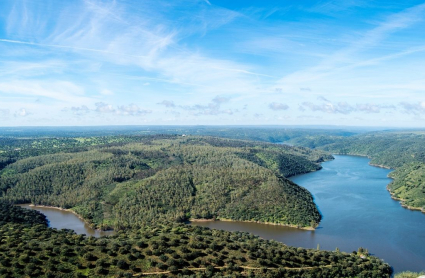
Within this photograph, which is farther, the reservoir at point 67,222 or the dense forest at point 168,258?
the reservoir at point 67,222

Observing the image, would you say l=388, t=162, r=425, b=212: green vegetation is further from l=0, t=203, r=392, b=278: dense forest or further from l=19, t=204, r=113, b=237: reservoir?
l=19, t=204, r=113, b=237: reservoir

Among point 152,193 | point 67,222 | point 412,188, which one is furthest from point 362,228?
point 67,222

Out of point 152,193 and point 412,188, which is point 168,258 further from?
point 412,188

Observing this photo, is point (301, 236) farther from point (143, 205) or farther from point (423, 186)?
point (423, 186)

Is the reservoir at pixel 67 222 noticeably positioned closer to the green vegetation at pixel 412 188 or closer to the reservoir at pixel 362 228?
the reservoir at pixel 362 228

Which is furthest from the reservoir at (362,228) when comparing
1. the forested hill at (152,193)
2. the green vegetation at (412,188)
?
the forested hill at (152,193)

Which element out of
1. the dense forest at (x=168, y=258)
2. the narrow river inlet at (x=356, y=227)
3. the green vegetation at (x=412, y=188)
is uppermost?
the dense forest at (x=168, y=258)
